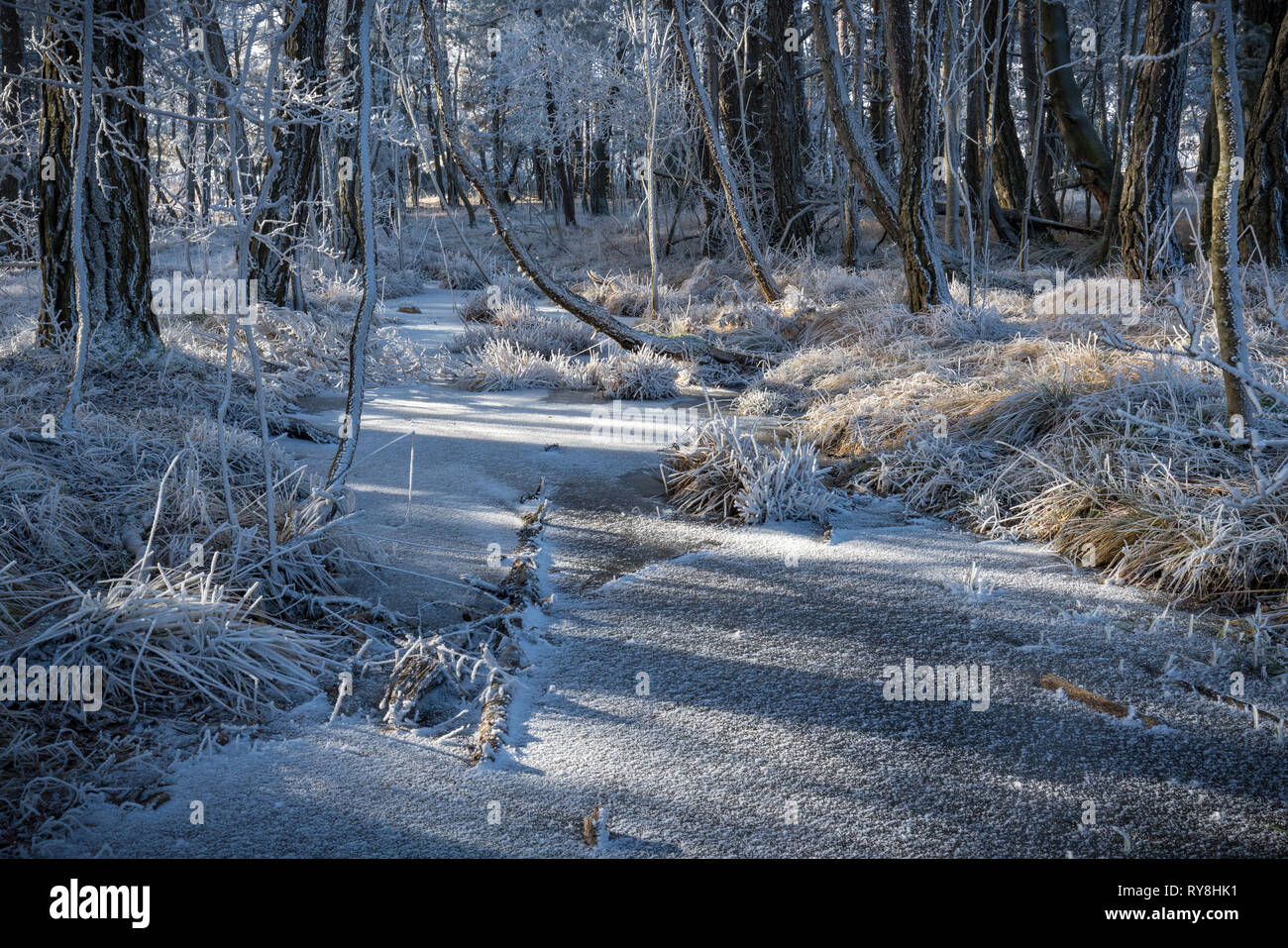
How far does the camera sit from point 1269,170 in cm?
738

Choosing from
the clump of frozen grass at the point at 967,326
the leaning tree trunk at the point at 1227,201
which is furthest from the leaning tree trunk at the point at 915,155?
the leaning tree trunk at the point at 1227,201

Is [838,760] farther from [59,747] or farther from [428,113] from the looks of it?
[428,113]

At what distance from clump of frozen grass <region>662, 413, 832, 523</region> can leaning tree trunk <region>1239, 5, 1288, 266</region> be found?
16.4ft

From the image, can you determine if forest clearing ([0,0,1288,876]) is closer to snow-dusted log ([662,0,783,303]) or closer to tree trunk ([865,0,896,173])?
snow-dusted log ([662,0,783,303])

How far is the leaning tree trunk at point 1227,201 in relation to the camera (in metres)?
3.09

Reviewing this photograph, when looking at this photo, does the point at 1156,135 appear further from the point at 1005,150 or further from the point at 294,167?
the point at 294,167

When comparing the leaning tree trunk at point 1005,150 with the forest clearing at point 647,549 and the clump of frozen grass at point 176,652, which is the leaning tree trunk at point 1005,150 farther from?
the clump of frozen grass at point 176,652

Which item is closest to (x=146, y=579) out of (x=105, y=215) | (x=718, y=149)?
(x=105, y=215)

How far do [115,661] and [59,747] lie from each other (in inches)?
12.9

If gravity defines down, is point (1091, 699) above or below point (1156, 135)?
below

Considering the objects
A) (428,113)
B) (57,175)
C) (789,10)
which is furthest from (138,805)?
(428,113)

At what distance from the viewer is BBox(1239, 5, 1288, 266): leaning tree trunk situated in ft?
23.2

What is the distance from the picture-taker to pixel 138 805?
202cm

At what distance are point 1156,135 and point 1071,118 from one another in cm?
409
